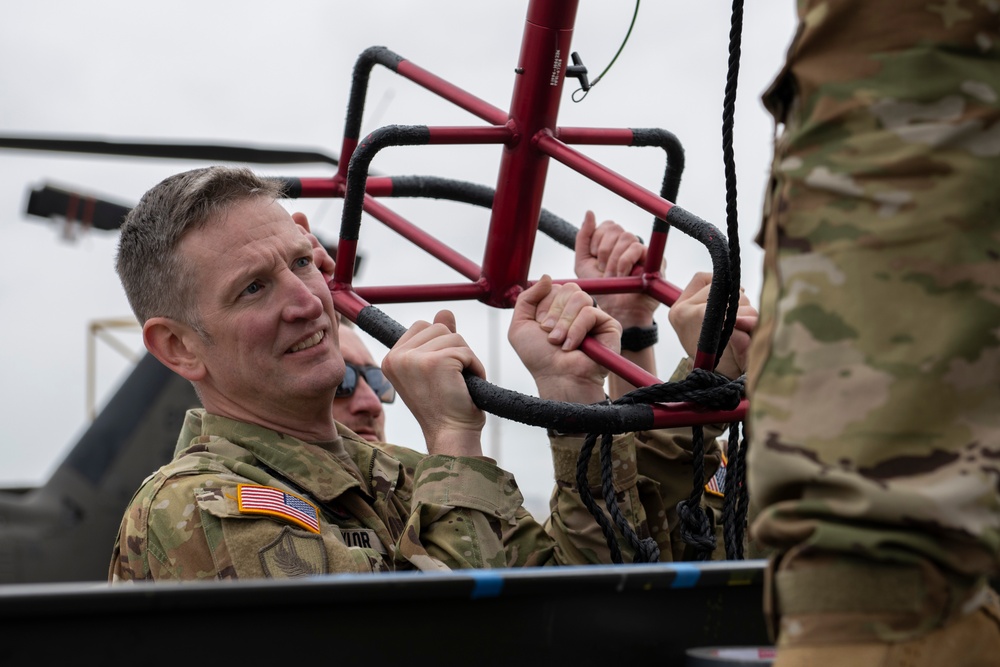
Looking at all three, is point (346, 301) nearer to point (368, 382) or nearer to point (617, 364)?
point (617, 364)

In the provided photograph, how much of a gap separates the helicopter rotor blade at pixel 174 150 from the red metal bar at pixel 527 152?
3.02m

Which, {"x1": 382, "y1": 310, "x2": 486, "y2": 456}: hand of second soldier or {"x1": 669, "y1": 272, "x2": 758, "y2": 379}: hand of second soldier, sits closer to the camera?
{"x1": 382, "y1": 310, "x2": 486, "y2": 456}: hand of second soldier

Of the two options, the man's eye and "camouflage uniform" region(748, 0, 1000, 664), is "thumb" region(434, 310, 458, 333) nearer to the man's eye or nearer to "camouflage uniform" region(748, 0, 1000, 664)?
the man's eye

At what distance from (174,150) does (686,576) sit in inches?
174

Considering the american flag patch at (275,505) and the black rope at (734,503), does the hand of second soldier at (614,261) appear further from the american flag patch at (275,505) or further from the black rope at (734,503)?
the american flag patch at (275,505)

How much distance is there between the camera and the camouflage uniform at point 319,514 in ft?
5.73

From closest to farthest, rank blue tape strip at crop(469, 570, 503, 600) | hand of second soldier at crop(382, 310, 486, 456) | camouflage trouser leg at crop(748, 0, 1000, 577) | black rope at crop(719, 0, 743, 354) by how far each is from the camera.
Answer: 1. camouflage trouser leg at crop(748, 0, 1000, 577)
2. blue tape strip at crop(469, 570, 503, 600)
3. black rope at crop(719, 0, 743, 354)
4. hand of second soldier at crop(382, 310, 486, 456)

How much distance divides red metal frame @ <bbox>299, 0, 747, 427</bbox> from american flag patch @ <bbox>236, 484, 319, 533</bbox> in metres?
0.37

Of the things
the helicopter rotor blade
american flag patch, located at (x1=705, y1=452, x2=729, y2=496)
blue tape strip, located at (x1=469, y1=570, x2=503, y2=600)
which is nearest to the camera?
blue tape strip, located at (x1=469, y1=570, x2=503, y2=600)

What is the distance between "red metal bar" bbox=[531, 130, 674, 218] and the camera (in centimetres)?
190

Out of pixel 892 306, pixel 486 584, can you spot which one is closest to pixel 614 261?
pixel 486 584

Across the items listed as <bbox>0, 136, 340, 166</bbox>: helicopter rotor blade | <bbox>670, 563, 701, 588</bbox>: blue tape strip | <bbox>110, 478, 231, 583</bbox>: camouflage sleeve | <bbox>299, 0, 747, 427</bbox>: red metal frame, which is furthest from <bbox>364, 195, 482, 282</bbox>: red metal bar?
<bbox>0, 136, 340, 166</bbox>: helicopter rotor blade

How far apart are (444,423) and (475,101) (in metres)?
0.72

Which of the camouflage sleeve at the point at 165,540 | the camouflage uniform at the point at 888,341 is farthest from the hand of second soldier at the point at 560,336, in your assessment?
the camouflage uniform at the point at 888,341
